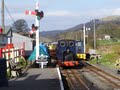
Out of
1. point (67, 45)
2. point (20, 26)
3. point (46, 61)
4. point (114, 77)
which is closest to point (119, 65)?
point (114, 77)

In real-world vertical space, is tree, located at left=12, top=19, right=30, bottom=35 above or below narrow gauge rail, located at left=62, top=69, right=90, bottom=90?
above

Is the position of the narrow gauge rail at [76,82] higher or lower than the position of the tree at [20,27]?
lower

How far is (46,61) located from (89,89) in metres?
13.5

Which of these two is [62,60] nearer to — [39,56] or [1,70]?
[39,56]

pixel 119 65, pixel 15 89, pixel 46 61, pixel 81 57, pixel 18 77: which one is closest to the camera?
pixel 15 89

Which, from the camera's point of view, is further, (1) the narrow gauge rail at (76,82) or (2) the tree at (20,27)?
(2) the tree at (20,27)

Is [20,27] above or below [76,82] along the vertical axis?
above

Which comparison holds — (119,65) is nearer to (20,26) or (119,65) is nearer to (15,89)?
(15,89)

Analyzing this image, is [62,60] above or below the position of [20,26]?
below

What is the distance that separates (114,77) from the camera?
90.3 feet

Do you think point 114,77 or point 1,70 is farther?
point 114,77

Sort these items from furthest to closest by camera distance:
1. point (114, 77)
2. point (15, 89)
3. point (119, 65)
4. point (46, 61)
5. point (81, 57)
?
point (81, 57)
point (46, 61)
point (119, 65)
point (114, 77)
point (15, 89)

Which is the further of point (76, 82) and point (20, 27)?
point (20, 27)

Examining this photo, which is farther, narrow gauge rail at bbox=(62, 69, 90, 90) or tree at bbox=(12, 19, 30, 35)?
tree at bbox=(12, 19, 30, 35)
